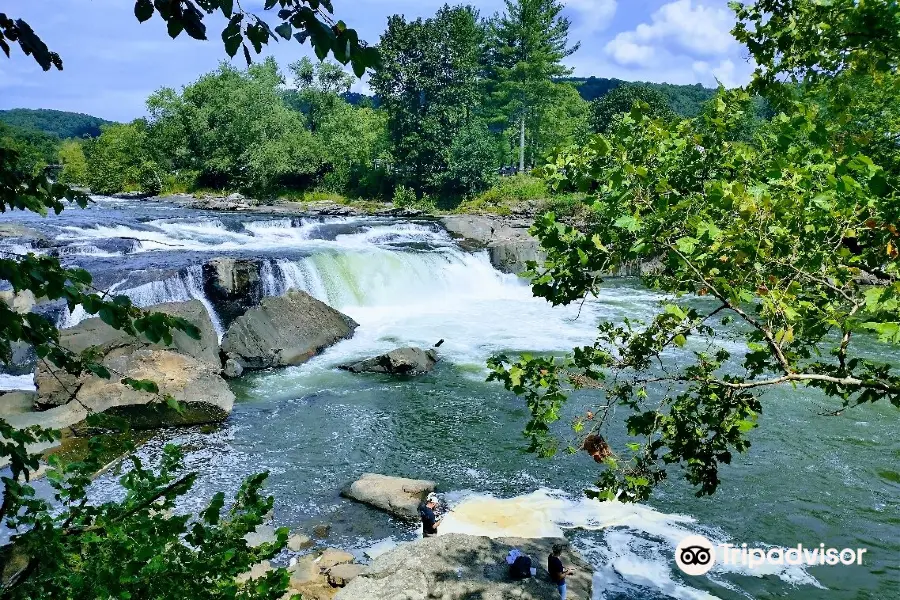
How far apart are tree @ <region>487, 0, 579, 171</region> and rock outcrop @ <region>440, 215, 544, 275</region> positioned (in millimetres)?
16551

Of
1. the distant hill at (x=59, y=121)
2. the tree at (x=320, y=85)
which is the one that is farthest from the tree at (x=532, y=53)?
the distant hill at (x=59, y=121)

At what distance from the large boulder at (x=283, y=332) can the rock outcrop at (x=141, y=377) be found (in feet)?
4.67

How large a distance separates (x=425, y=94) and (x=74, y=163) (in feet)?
160

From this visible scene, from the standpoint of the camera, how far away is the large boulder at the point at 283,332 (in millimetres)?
17000

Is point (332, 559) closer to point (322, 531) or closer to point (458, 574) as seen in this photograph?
point (322, 531)

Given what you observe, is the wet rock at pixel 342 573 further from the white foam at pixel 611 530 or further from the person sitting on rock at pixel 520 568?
the person sitting on rock at pixel 520 568

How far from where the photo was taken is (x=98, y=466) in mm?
3348

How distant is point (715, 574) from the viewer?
8.59 m

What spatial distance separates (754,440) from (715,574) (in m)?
4.58

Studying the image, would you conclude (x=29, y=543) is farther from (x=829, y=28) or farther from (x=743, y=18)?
(x=743, y=18)

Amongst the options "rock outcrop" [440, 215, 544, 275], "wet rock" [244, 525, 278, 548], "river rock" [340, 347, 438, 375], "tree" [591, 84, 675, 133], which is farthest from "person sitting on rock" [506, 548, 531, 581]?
"tree" [591, 84, 675, 133]

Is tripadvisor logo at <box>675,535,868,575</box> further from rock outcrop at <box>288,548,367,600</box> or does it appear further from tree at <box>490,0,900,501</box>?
tree at <box>490,0,900,501</box>

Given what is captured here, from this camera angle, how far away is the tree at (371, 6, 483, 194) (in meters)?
44.6

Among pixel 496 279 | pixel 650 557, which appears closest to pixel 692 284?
pixel 650 557
